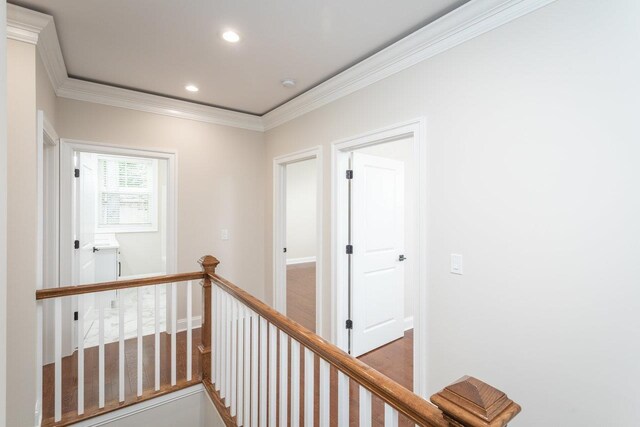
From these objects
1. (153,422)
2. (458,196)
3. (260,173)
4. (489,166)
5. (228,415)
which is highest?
(260,173)

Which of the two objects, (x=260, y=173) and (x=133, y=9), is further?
(x=260, y=173)

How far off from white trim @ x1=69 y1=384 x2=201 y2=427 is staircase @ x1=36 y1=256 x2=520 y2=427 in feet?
0.10

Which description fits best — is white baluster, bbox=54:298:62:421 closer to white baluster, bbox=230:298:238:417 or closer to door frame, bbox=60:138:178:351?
white baluster, bbox=230:298:238:417

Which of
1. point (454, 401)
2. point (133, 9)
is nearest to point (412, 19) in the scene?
point (133, 9)

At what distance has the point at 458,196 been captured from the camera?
1.92 m

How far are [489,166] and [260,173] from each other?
9.42ft

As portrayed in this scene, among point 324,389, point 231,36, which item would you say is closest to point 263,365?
point 324,389

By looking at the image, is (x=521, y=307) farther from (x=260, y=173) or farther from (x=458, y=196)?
(x=260, y=173)

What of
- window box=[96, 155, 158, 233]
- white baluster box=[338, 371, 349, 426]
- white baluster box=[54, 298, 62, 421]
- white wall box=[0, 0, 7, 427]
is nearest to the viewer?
white wall box=[0, 0, 7, 427]

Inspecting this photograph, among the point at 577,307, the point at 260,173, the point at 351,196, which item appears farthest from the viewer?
the point at 260,173

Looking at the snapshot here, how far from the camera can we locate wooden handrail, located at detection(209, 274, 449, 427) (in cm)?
79

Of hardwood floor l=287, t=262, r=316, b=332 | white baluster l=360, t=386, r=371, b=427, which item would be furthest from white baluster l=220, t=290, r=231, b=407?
hardwood floor l=287, t=262, r=316, b=332

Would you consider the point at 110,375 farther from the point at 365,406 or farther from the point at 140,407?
the point at 365,406

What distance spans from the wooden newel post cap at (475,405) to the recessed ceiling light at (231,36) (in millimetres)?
2340
